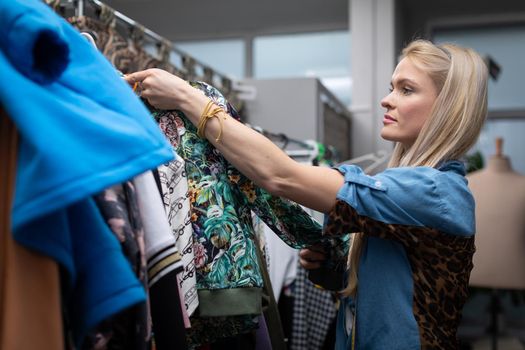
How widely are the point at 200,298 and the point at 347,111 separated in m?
2.74

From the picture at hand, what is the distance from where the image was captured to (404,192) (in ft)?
3.63

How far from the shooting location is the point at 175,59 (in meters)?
5.67

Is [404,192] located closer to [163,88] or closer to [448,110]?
[448,110]

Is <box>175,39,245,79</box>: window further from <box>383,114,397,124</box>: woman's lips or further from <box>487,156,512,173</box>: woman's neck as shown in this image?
<box>383,114,397,124</box>: woman's lips

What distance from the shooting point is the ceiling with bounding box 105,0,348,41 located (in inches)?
211

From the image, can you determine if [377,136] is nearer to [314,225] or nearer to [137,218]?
[314,225]

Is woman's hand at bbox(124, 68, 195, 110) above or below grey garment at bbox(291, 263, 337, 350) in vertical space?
above

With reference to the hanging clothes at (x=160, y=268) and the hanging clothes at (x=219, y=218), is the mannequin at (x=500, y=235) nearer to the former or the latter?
the hanging clothes at (x=219, y=218)

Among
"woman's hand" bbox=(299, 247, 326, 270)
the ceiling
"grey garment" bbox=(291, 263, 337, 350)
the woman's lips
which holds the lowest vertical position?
"grey garment" bbox=(291, 263, 337, 350)

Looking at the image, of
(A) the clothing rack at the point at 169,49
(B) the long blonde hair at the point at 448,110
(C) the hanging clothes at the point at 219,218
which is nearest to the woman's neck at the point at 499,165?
(A) the clothing rack at the point at 169,49

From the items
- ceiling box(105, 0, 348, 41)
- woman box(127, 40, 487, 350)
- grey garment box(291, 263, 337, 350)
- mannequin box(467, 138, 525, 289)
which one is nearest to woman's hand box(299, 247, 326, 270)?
woman box(127, 40, 487, 350)

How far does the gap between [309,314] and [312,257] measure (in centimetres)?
83

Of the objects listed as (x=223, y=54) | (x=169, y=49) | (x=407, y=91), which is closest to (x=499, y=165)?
(x=169, y=49)

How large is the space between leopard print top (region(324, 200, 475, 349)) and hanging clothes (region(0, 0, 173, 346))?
1.87ft
